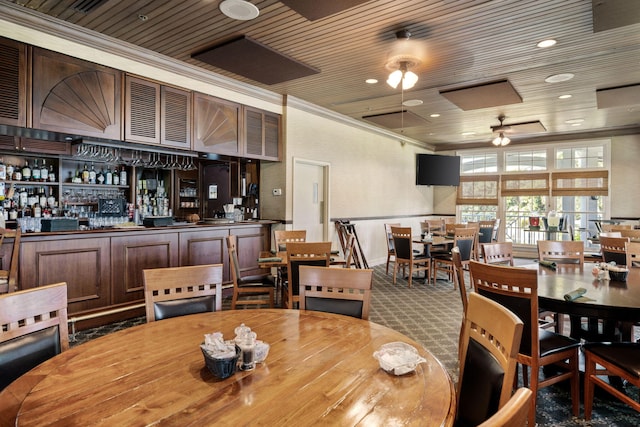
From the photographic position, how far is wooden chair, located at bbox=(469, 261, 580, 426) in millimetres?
2166

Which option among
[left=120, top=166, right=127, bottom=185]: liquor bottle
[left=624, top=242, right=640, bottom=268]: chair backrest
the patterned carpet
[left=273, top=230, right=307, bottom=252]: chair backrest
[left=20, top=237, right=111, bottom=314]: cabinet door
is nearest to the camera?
the patterned carpet

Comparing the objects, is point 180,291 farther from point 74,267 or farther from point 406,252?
point 406,252

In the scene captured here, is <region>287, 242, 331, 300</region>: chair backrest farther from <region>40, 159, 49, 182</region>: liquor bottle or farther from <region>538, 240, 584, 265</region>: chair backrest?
<region>40, 159, 49, 182</region>: liquor bottle

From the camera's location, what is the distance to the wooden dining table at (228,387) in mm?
993

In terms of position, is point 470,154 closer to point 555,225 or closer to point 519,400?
point 555,225

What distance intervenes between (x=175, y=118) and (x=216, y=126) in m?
0.62

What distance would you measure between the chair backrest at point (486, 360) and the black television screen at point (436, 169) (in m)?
8.75

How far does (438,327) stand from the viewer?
161 inches

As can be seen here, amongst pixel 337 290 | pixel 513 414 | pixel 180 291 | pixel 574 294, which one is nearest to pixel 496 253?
pixel 574 294

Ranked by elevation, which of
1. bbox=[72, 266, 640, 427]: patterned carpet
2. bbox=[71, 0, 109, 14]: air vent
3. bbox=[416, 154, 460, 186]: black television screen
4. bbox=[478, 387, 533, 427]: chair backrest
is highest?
bbox=[71, 0, 109, 14]: air vent

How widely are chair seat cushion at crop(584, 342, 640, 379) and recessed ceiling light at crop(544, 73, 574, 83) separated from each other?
3.93 metres

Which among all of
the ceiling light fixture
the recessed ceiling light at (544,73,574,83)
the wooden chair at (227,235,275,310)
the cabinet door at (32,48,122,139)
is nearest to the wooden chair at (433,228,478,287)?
the recessed ceiling light at (544,73,574,83)

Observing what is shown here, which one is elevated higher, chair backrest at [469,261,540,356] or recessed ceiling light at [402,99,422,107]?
recessed ceiling light at [402,99,422,107]

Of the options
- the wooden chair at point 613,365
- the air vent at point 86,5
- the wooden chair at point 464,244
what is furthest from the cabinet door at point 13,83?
the wooden chair at point 464,244
